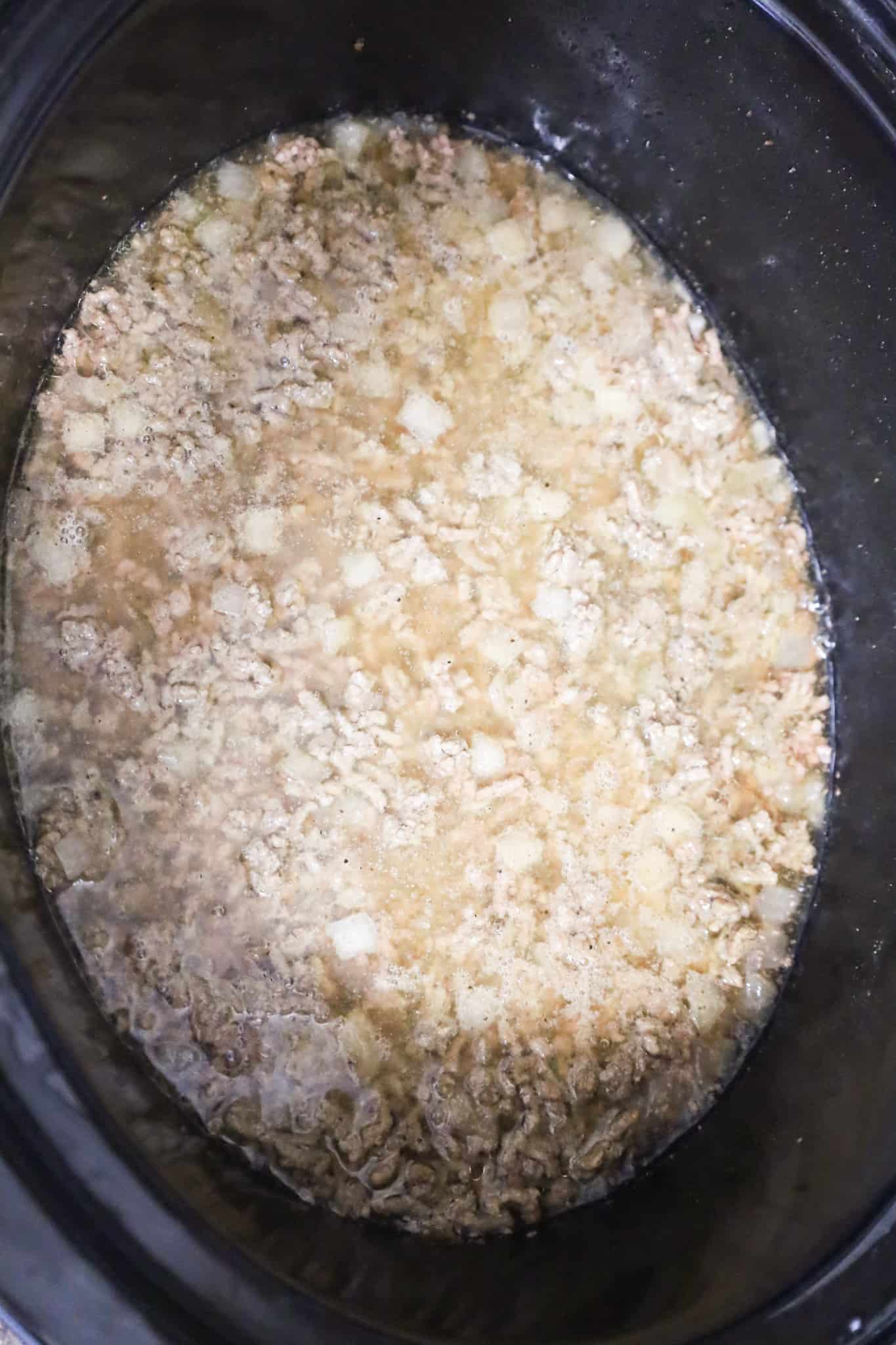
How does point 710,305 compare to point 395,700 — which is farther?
point 710,305

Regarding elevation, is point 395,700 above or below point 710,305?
below

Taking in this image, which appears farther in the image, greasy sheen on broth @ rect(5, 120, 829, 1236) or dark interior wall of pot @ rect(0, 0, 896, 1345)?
greasy sheen on broth @ rect(5, 120, 829, 1236)

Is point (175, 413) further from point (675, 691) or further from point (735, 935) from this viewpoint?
point (735, 935)

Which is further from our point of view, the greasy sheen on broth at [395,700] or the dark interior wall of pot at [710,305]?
the greasy sheen on broth at [395,700]
